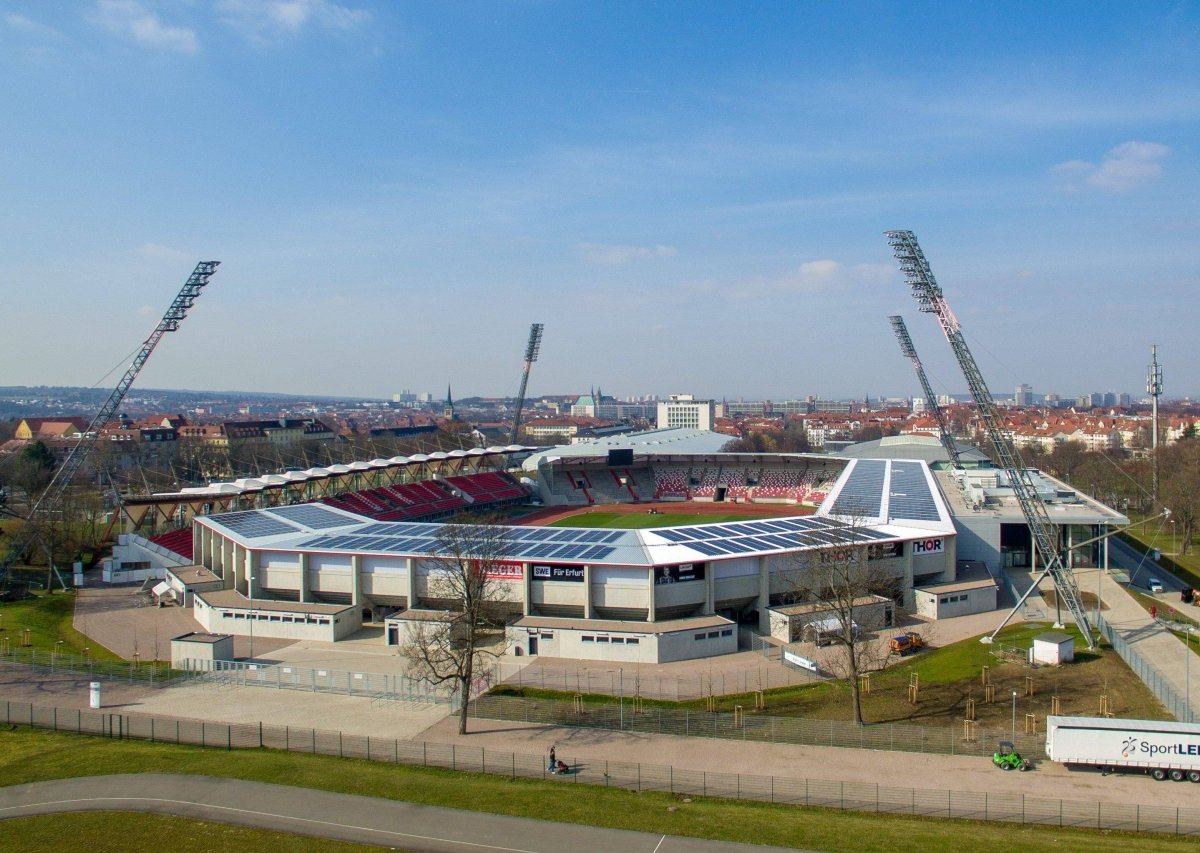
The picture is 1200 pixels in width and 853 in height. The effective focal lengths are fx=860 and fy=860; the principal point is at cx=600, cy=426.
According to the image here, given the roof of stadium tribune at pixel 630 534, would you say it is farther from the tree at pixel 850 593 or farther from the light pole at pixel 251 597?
the light pole at pixel 251 597

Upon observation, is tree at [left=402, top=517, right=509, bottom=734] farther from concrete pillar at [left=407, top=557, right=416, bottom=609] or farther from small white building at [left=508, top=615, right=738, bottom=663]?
small white building at [left=508, top=615, right=738, bottom=663]

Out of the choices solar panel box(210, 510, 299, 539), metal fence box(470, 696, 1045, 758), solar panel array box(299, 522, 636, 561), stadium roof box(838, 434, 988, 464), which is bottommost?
metal fence box(470, 696, 1045, 758)

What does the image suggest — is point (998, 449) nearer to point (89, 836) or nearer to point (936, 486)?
point (936, 486)

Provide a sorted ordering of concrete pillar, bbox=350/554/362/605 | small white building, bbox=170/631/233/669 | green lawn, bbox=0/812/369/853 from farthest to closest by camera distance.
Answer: concrete pillar, bbox=350/554/362/605, small white building, bbox=170/631/233/669, green lawn, bbox=0/812/369/853

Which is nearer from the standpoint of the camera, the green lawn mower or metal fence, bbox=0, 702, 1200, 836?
metal fence, bbox=0, 702, 1200, 836

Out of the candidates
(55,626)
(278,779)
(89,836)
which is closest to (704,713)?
(278,779)

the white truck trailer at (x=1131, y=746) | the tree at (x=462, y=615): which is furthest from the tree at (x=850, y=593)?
the tree at (x=462, y=615)

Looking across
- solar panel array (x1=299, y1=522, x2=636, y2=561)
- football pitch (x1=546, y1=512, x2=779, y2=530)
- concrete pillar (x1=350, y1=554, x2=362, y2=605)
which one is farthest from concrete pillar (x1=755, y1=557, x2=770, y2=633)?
football pitch (x1=546, y1=512, x2=779, y2=530)
